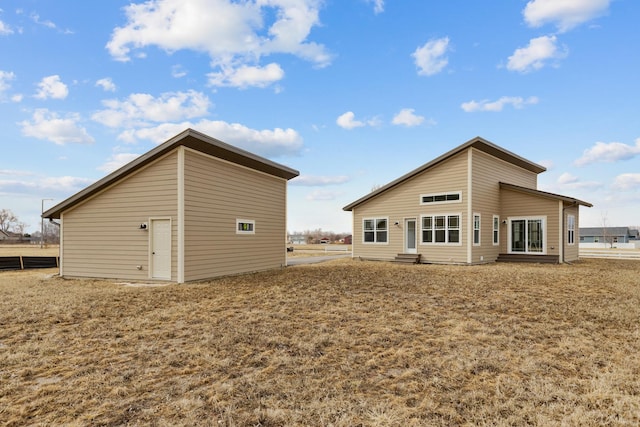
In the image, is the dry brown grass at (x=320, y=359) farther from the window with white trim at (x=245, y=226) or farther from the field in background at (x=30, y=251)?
the field in background at (x=30, y=251)

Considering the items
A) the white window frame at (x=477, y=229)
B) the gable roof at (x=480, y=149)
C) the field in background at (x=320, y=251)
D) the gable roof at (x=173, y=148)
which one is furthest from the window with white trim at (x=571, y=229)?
the gable roof at (x=173, y=148)

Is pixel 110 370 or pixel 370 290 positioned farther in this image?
pixel 370 290

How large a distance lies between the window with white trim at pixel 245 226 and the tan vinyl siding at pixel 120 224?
2668 millimetres

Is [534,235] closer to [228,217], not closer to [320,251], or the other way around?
[228,217]

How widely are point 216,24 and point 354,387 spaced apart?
11036 mm

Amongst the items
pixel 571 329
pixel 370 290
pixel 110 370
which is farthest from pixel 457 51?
pixel 110 370

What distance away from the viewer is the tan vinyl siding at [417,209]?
53.1ft

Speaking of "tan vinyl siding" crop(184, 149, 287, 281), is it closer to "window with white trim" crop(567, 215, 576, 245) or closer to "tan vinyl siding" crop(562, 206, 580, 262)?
"tan vinyl siding" crop(562, 206, 580, 262)

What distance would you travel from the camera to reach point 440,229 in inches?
666

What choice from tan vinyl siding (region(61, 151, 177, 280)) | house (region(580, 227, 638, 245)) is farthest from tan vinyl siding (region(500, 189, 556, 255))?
house (region(580, 227, 638, 245))

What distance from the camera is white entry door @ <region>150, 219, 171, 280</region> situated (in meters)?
10.8

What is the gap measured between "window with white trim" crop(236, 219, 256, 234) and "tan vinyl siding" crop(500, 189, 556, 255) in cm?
1270

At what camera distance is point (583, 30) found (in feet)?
39.3

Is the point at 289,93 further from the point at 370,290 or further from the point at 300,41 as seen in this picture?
the point at 370,290
